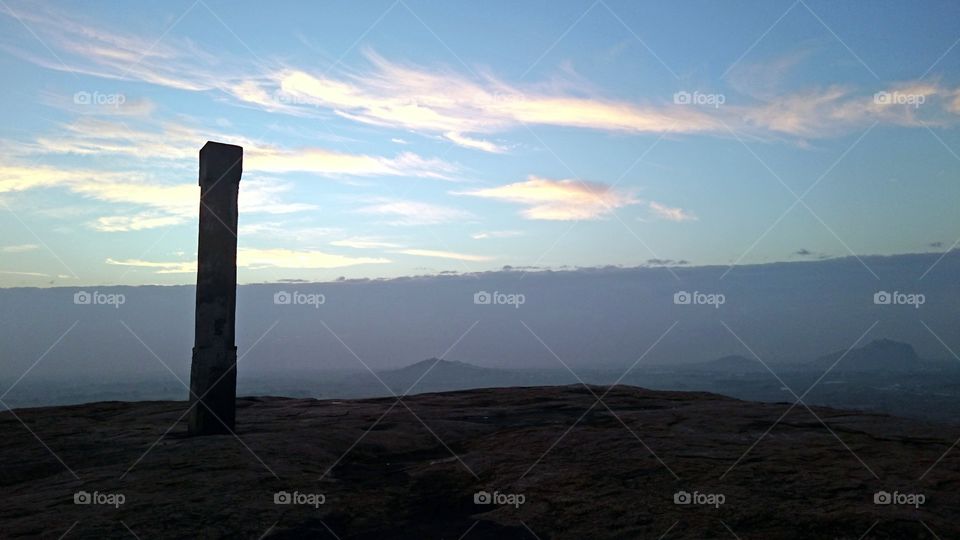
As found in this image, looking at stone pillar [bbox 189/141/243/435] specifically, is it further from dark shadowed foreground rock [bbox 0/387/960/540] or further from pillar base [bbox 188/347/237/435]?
dark shadowed foreground rock [bbox 0/387/960/540]

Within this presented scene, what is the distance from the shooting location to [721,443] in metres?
8.79

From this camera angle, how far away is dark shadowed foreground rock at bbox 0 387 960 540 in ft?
19.6

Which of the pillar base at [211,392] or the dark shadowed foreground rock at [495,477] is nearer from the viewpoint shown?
the dark shadowed foreground rock at [495,477]

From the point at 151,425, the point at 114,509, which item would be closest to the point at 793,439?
the point at 114,509

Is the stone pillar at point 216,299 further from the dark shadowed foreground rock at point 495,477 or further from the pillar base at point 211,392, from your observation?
the dark shadowed foreground rock at point 495,477

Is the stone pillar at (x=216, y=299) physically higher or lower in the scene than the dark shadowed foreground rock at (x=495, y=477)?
higher

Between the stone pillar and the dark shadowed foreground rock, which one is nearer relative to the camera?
the dark shadowed foreground rock

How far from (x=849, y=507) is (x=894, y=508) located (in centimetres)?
35

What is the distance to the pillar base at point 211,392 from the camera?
34.7 feet

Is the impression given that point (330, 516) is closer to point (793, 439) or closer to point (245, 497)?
point (245, 497)

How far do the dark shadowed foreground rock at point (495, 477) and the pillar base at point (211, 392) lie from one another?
35 cm

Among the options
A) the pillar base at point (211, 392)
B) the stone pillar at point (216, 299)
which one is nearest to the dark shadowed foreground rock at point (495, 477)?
the pillar base at point (211, 392)

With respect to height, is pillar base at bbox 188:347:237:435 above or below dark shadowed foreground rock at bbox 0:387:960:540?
above

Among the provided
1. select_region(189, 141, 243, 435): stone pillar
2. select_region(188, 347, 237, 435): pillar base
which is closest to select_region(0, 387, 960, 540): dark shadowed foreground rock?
select_region(188, 347, 237, 435): pillar base
